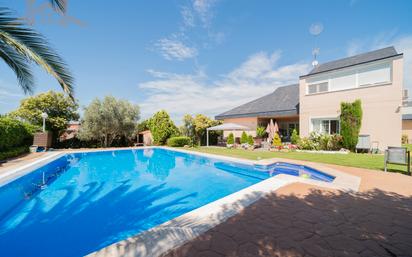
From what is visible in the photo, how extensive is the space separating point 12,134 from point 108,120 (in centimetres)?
879

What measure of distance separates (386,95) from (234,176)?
1309 cm

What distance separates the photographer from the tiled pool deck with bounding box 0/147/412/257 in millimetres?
2949

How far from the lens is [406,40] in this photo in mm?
12992

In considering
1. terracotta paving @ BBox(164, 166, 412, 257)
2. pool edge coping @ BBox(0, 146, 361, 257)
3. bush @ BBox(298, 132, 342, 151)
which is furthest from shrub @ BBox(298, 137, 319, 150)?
terracotta paving @ BBox(164, 166, 412, 257)

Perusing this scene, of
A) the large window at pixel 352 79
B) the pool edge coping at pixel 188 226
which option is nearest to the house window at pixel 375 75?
the large window at pixel 352 79

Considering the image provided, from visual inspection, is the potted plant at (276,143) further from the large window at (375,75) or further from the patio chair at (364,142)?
the large window at (375,75)

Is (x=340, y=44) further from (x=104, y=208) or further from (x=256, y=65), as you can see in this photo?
(x=104, y=208)

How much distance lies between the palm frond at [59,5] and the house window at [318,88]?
61.6 ft

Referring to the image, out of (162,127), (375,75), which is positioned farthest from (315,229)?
(162,127)

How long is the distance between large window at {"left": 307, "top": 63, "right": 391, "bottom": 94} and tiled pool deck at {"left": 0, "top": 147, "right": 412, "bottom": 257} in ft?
38.8

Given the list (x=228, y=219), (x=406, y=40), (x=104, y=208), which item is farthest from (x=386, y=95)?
(x=104, y=208)

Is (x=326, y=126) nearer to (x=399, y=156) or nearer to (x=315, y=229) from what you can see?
(x=399, y=156)

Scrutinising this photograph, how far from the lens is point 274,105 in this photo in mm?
22234

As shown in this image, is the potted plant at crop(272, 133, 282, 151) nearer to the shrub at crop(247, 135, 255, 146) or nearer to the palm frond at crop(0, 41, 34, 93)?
the shrub at crop(247, 135, 255, 146)
